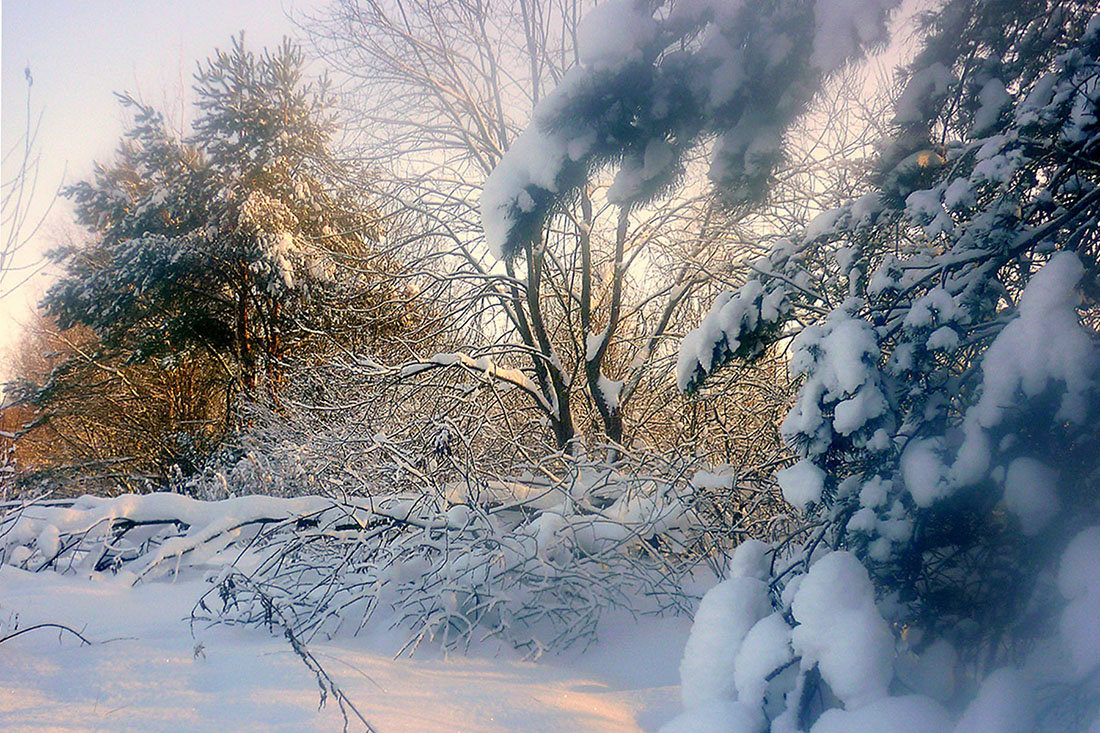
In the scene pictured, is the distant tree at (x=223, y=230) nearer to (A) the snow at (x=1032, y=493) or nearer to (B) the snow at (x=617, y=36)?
(B) the snow at (x=617, y=36)

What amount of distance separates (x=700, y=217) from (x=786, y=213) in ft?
2.83

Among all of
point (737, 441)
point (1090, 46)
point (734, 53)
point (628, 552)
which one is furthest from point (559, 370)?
point (1090, 46)

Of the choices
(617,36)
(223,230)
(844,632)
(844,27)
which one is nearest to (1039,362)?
(844,632)

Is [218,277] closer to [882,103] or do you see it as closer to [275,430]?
[275,430]

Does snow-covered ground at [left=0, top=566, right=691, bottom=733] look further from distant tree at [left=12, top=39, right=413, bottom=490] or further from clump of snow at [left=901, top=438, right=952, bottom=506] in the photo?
distant tree at [left=12, top=39, right=413, bottom=490]

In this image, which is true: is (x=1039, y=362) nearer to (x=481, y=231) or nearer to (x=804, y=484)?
(x=804, y=484)

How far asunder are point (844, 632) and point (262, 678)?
2159 millimetres

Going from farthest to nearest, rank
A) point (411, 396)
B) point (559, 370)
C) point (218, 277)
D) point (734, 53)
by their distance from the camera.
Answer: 1. point (218, 277)
2. point (559, 370)
3. point (411, 396)
4. point (734, 53)

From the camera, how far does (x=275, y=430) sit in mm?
9430

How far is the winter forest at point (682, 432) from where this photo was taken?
5.91ft

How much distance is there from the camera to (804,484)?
1.99m

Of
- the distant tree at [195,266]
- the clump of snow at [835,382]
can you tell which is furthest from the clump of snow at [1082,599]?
the distant tree at [195,266]

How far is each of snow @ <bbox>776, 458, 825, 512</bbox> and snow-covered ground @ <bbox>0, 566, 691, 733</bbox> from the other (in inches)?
50.5

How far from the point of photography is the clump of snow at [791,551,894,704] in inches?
66.8
